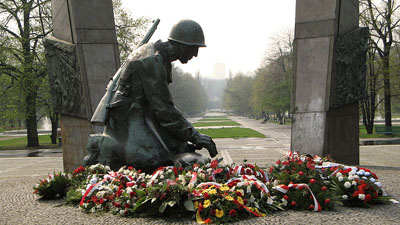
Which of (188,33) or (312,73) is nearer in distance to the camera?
(188,33)

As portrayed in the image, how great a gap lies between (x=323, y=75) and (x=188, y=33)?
16.0 feet

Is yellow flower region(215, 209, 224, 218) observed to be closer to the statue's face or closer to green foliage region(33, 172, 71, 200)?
the statue's face

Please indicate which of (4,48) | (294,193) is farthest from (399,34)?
(4,48)

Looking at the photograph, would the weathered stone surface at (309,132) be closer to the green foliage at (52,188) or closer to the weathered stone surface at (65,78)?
the weathered stone surface at (65,78)

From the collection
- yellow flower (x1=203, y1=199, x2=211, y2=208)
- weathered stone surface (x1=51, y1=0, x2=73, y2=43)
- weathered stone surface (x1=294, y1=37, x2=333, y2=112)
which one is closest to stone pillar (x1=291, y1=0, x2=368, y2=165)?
weathered stone surface (x1=294, y1=37, x2=333, y2=112)

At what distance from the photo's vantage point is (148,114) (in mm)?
4875

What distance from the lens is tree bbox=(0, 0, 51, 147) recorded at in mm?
19406

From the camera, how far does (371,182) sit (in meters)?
4.31

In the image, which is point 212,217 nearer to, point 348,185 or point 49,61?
point 348,185

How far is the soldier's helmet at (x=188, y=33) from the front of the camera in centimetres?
474

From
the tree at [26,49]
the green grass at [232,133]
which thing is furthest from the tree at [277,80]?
the tree at [26,49]

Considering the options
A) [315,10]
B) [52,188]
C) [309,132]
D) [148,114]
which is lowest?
[52,188]

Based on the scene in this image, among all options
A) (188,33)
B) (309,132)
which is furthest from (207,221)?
(309,132)

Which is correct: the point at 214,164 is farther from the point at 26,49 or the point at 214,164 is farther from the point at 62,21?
the point at 26,49
